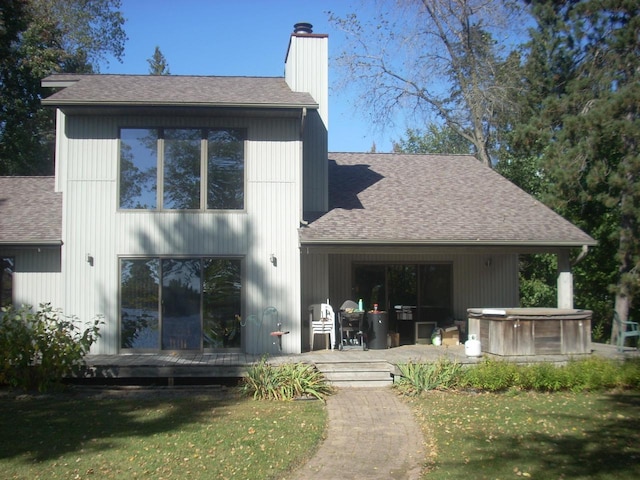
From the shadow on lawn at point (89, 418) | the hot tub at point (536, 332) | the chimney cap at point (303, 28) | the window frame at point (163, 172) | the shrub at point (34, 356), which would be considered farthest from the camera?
the chimney cap at point (303, 28)

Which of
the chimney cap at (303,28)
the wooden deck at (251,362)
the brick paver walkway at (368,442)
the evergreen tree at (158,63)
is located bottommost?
the brick paver walkway at (368,442)

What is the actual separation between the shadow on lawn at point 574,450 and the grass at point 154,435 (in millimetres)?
2228

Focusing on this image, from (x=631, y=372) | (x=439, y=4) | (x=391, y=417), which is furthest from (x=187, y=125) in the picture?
(x=439, y=4)

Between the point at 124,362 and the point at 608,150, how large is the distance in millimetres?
14616

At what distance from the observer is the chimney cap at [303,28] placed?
15.9 m

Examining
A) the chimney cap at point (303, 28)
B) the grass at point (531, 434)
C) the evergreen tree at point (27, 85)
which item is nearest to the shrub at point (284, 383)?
the grass at point (531, 434)

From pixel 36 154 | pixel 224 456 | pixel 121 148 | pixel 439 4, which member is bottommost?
pixel 224 456

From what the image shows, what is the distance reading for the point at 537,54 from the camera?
19812 millimetres

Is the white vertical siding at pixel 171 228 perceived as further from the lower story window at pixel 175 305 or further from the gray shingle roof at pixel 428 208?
the gray shingle roof at pixel 428 208

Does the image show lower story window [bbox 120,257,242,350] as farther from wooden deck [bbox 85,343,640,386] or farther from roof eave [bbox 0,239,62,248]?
roof eave [bbox 0,239,62,248]

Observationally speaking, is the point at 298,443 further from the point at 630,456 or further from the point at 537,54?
the point at 537,54

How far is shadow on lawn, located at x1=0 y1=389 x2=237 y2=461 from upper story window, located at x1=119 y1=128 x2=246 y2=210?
4.09 metres

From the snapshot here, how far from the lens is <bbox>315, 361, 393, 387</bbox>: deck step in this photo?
1210 centimetres

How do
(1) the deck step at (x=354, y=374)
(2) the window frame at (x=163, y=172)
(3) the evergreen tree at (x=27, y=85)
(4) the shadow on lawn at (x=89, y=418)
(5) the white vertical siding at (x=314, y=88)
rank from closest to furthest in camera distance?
1. (4) the shadow on lawn at (x=89, y=418)
2. (1) the deck step at (x=354, y=374)
3. (2) the window frame at (x=163, y=172)
4. (5) the white vertical siding at (x=314, y=88)
5. (3) the evergreen tree at (x=27, y=85)
